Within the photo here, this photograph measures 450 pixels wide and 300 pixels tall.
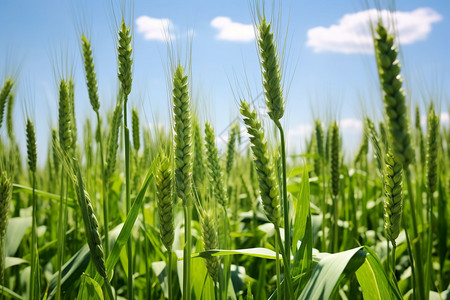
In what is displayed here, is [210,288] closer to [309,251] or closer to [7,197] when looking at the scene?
[309,251]

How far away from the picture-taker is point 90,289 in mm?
1520

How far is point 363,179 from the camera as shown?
4.38m

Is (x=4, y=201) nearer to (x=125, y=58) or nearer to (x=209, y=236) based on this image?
(x=125, y=58)

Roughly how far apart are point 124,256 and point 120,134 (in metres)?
0.84

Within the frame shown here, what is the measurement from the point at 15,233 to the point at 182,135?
2407 mm

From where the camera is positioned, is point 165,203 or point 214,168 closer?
point 165,203

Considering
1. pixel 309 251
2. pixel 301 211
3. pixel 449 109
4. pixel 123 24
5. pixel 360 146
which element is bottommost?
pixel 309 251

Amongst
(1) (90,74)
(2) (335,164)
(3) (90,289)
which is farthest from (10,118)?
(2) (335,164)

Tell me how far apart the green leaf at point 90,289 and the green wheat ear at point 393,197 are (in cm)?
116

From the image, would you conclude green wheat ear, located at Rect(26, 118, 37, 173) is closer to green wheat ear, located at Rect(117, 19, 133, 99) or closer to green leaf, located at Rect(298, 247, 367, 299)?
green wheat ear, located at Rect(117, 19, 133, 99)

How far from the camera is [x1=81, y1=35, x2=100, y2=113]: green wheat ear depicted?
79.7 inches

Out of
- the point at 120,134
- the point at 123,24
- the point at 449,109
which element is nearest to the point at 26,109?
the point at 120,134

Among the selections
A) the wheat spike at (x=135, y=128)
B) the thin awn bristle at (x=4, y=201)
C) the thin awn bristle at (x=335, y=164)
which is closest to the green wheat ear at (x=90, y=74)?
the thin awn bristle at (x=4, y=201)

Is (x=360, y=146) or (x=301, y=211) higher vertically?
(x=360, y=146)
